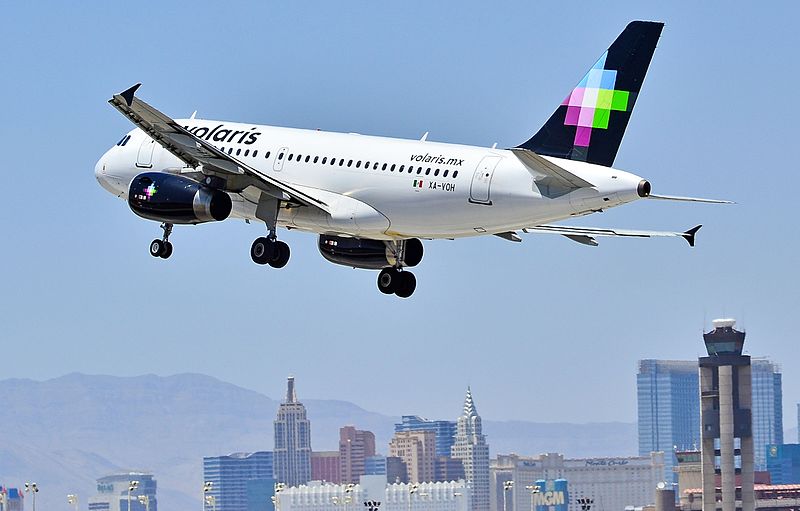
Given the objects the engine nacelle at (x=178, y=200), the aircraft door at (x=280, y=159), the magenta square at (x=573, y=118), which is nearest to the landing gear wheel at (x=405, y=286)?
the aircraft door at (x=280, y=159)

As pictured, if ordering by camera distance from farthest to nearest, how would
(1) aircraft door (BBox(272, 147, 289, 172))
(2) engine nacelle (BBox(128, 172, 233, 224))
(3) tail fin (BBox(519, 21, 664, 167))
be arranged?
(1) aircraft door (BBox(272, 147, 289, 172))
(2) engine nacelle (BBox(128, 172, 233, 224))
(3) tail fin (BBox(519, 21, 664, 167))

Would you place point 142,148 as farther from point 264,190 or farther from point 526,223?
point 526,223

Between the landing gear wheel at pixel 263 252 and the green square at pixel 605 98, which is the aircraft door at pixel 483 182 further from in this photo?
the landing gear wheel at pixel 263 252

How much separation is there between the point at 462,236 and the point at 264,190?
8.41 m

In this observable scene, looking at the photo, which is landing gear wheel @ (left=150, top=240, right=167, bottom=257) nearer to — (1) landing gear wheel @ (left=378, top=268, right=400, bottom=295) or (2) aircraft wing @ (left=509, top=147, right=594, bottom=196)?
(1) landing gear wheel @ (left=378, top=268, right=400, bottom=295)

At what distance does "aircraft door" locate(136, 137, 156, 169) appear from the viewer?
74875mm

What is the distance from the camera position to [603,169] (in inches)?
2505

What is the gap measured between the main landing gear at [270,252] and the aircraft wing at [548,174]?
1191 cm

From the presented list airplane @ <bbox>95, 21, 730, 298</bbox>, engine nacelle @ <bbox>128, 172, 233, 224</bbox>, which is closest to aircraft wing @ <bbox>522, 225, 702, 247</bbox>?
airplane @ <bbox>95, 21, 730, 298</bbox>

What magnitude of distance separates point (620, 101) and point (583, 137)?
80.3 inches

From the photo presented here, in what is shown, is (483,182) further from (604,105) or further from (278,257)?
(278,257)

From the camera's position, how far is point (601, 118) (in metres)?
66.2

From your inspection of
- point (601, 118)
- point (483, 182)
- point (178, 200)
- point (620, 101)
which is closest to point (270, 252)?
point (178, 200)

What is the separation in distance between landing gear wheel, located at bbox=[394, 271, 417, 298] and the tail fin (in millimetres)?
9369
